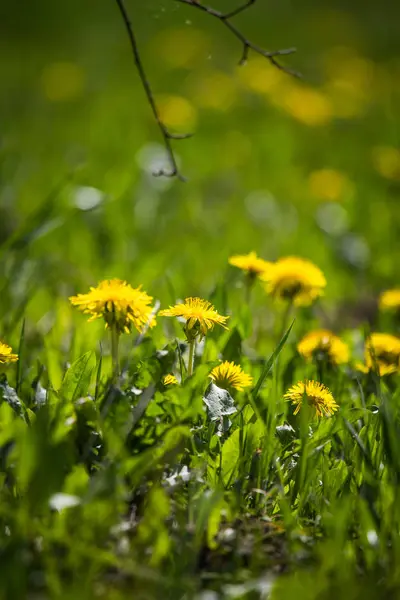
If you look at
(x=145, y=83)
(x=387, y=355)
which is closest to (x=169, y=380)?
(x=387, y=355)

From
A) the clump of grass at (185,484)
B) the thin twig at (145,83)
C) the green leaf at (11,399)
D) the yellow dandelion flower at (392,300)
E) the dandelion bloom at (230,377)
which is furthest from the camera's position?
the yellow dandelion flower at (392,300)

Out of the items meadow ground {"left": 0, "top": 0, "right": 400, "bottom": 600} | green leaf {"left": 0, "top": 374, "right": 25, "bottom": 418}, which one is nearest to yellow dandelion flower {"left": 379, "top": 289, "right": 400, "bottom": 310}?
meadow ground {"left": 0, "top": 0, "right": 400, "bottom": 600}

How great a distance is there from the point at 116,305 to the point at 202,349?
0.60 meters

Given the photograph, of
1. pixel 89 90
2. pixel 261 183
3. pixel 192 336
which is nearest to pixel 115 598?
pixel 192 336

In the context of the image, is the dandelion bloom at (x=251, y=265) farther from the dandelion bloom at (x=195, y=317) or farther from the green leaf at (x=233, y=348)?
the dandelion bloom at (x=195, y=317)

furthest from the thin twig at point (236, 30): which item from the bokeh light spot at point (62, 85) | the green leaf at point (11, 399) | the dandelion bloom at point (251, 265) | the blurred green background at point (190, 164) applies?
the bokeh light spot at point (62, 85)

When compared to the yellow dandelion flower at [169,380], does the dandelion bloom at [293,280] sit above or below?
below

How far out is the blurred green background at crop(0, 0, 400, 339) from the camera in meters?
3.60

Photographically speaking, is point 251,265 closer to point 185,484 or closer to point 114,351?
point 114,351

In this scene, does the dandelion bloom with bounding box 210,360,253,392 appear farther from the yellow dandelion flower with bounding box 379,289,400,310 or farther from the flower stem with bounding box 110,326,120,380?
the yellow dandelion flower with bounding box 379,289,400,310

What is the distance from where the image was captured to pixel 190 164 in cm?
570

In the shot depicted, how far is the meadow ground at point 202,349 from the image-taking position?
1.42 m

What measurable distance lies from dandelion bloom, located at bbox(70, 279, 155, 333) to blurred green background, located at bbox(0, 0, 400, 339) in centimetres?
69

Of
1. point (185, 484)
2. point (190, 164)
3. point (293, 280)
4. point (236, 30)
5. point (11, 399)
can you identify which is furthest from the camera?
point (190, 164)
